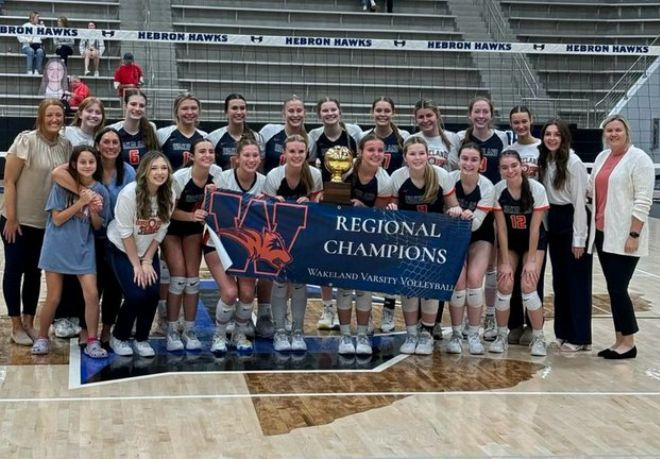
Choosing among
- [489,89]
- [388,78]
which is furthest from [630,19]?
[388,78]

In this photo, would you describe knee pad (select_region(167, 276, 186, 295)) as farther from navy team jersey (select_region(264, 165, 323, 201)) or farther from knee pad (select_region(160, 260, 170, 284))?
navy team jersey (select_region(264, 165, 323, 201))

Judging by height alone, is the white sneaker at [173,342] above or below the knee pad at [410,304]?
below

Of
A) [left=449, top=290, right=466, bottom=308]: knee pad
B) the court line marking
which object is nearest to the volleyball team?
[left=449, top=290, right=466, bottom=308]: knee pad

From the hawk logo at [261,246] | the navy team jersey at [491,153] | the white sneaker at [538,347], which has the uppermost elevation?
the navy team jersey at [491,153]

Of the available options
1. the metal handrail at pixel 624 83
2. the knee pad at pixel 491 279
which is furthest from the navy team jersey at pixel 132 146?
the metal handrail at pixel 624 83

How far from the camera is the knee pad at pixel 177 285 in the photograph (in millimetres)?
6035

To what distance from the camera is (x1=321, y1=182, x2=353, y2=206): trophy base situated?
597cm

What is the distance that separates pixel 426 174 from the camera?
6.01 meters

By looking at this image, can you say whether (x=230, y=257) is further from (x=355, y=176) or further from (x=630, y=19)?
(x=630, y=19)

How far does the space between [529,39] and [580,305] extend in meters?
13.8

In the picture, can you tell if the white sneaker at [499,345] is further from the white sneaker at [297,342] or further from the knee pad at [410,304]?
the white sneaker at [297,342]

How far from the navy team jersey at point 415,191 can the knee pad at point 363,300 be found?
1.88 ft

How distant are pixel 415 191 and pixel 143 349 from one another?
6.21 ft

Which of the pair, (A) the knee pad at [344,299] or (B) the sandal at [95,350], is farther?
(A) the knee pad at [344,299]
